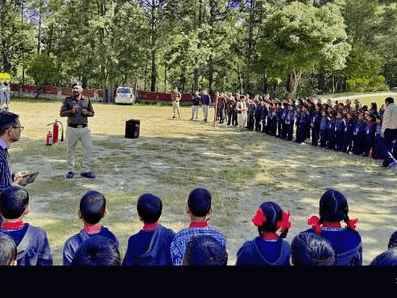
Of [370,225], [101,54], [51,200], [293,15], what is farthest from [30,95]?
[370,225]

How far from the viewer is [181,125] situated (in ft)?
74.2

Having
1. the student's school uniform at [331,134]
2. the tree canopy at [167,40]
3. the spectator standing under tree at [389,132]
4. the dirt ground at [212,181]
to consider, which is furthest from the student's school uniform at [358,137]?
the tree canopy at [167,40]

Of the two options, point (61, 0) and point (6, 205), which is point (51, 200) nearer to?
point (6, 205)

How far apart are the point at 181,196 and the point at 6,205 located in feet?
19.0

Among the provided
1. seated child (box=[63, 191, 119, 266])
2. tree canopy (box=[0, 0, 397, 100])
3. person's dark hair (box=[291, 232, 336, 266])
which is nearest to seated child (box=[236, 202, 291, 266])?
person's dark hair (box=[291, 232, 336, 266])

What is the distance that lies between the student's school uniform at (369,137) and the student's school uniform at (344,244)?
11.4 meters

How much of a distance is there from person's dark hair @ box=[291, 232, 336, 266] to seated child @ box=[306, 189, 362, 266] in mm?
833

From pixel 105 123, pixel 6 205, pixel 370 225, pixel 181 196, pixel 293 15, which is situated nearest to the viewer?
pixel 6 205

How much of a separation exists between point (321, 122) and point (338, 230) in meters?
13.1

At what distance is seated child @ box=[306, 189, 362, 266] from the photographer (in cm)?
369

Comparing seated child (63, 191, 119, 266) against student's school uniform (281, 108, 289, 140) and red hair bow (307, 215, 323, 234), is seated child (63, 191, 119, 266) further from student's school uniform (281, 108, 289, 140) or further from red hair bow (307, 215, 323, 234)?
student's school uniform (281, 108, 289, 140)

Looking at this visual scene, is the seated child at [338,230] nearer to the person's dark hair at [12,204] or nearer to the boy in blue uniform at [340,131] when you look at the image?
the person's dark hair at [12,204]

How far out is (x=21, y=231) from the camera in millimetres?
3430

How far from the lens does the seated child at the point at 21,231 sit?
3.38m
